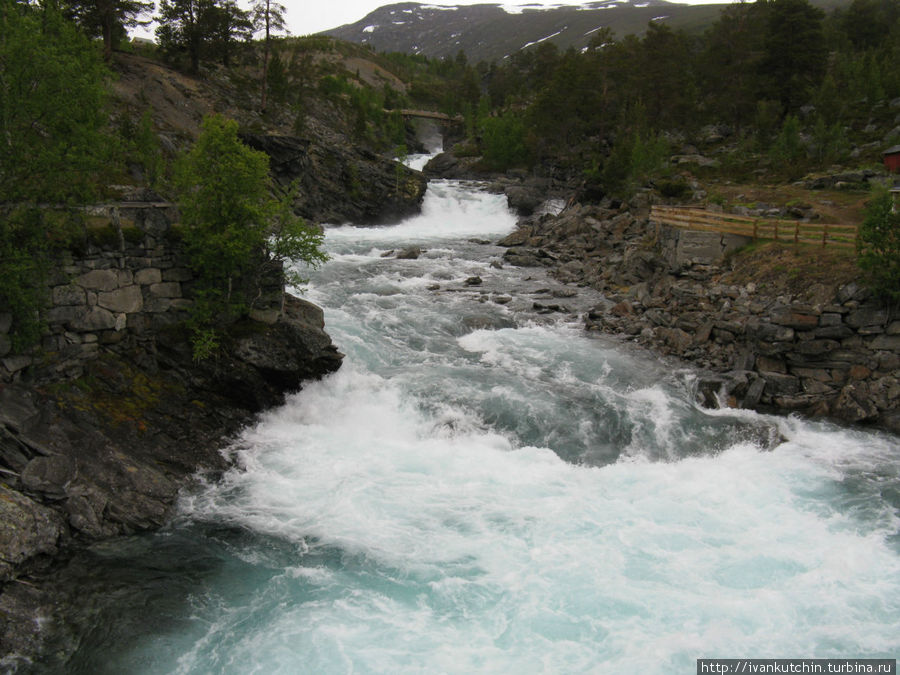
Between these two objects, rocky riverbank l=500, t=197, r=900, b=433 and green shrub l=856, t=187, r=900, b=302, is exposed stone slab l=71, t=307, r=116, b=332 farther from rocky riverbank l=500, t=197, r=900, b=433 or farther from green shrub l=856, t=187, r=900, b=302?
green shrub l=856, t=187, r=900, b=302

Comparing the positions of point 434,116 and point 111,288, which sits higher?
point 434,116

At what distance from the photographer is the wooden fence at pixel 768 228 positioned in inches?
979

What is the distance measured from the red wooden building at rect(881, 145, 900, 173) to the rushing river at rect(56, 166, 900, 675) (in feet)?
94.4

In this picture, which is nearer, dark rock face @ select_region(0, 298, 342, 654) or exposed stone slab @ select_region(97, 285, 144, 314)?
dark rock face @ select_region(0, 298, 342, 654)

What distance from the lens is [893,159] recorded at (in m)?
40.0

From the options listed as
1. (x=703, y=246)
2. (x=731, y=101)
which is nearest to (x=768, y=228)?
(x=703, y=246)

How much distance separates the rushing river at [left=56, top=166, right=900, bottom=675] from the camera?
36.0 ft

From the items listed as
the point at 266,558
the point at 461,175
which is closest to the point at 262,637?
the point at 266,558

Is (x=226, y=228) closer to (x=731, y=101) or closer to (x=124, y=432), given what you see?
(x=124, y=432)

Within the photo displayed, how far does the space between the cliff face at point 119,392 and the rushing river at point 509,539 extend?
827mm

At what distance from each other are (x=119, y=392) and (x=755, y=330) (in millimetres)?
20442

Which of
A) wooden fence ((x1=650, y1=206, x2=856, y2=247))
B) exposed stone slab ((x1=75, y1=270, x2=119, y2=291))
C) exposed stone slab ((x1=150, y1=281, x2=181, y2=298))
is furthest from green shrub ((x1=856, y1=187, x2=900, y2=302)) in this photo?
exposed stone slab ((x1=75, y1=270, x2=119, y2=291))

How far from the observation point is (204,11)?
2206 inches

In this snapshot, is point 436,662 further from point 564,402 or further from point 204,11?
point 204,11
